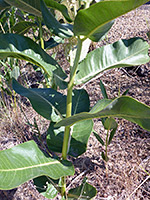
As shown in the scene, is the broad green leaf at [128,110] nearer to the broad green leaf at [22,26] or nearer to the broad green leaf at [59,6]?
the broad green leaf at [59,6]

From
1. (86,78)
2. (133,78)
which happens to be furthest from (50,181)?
(133,78)

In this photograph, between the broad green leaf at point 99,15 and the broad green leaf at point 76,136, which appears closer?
the broad green leaf at point 99,15

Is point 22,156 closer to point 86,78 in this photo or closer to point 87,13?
point 86,78

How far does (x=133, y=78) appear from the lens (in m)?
2.09

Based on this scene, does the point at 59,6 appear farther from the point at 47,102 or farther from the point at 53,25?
the point at 47,102

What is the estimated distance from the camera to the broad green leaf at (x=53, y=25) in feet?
2.54

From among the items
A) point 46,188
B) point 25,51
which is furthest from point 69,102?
point 46,188

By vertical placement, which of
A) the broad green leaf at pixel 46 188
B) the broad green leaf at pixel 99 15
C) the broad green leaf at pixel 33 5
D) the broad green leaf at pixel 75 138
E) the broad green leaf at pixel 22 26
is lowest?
the broad green leaf at pixel 46 188

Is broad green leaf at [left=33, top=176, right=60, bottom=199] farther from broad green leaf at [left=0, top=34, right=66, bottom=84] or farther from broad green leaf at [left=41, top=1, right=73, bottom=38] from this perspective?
broad green leaf at [left=41, top=1, right=73, bottom=38]

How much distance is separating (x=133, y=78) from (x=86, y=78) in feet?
4.24

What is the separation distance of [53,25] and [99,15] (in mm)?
234

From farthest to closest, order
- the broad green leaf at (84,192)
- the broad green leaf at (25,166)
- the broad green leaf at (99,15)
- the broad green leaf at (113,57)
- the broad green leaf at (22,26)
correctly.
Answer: the broad green leaf at (22,26) → the broad green leaf at (84,192) → the broad green leaf at (113,57) → the broad green leaf at (25,166) → the broad green leaf at (99,15)

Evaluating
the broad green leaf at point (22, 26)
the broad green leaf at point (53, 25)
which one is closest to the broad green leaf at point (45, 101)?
the broad green leaf at point (53, 25)

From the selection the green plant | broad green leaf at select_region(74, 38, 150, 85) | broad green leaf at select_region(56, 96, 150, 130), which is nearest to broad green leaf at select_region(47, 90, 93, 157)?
the green plant
